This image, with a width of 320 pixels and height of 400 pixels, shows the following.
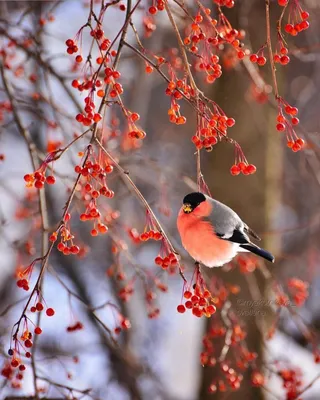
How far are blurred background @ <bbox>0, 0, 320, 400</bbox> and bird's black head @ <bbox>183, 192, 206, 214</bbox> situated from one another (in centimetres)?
50

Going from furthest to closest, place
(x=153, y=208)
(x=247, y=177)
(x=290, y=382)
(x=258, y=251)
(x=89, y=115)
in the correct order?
(x=153, y=208) → (x=247, y=177) → (x=290, y=382) → (x=258, y=251) → (x=89, y=115)

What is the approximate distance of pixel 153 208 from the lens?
4531 millimetres

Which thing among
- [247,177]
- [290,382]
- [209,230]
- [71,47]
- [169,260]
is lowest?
[290,382]

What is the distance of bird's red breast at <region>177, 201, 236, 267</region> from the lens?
1.35 meters

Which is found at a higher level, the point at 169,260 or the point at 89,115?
the point at 89,115

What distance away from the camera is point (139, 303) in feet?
15.7

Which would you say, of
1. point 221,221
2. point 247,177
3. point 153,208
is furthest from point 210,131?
point 153,208

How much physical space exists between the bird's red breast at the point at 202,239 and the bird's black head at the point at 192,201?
0.01 metres

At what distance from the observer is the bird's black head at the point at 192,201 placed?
1.31 meters

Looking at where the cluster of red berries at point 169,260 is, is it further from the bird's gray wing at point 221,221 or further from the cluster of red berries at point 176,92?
the cluster of red berries at point 176,92

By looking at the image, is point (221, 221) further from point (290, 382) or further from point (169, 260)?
point (290, 382)

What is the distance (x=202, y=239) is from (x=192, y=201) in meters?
0.10

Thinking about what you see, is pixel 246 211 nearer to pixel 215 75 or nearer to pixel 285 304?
pixel 285 304

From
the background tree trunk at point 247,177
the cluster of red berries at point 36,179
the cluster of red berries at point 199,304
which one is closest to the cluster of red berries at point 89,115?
the cluster of red berries at point 36,179
